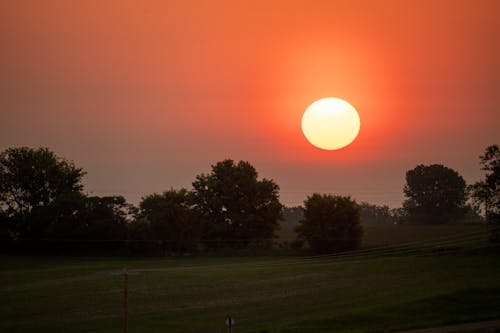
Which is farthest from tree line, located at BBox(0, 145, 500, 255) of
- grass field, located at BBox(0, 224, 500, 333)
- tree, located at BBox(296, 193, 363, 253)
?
grass field, located at BBox(0, 224, 500, 333)

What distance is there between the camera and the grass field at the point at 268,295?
4366 centimetres

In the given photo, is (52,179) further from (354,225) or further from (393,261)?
(393,261)

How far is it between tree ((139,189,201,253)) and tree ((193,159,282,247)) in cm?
408

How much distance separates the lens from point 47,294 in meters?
66.1

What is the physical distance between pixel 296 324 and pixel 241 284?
3029 cm

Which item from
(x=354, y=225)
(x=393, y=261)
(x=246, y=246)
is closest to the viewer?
(x=393, y=261)

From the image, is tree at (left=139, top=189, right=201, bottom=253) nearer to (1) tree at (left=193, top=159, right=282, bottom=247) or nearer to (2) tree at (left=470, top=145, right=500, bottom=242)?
(1) tree at (left=193, top=159, right=282, bottom=247)

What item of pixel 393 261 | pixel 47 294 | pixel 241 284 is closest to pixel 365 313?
pixel 241 284

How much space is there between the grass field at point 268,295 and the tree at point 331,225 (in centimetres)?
1962

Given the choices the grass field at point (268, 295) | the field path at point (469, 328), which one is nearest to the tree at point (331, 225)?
the grass field at point (268, 295)

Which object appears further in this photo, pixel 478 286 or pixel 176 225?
pixel 176 225

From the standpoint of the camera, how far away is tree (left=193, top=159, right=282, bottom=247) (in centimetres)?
13112

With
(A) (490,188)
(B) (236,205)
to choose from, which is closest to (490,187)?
(A) (490,188)

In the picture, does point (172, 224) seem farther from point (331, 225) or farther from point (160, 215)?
point (331, 225)
